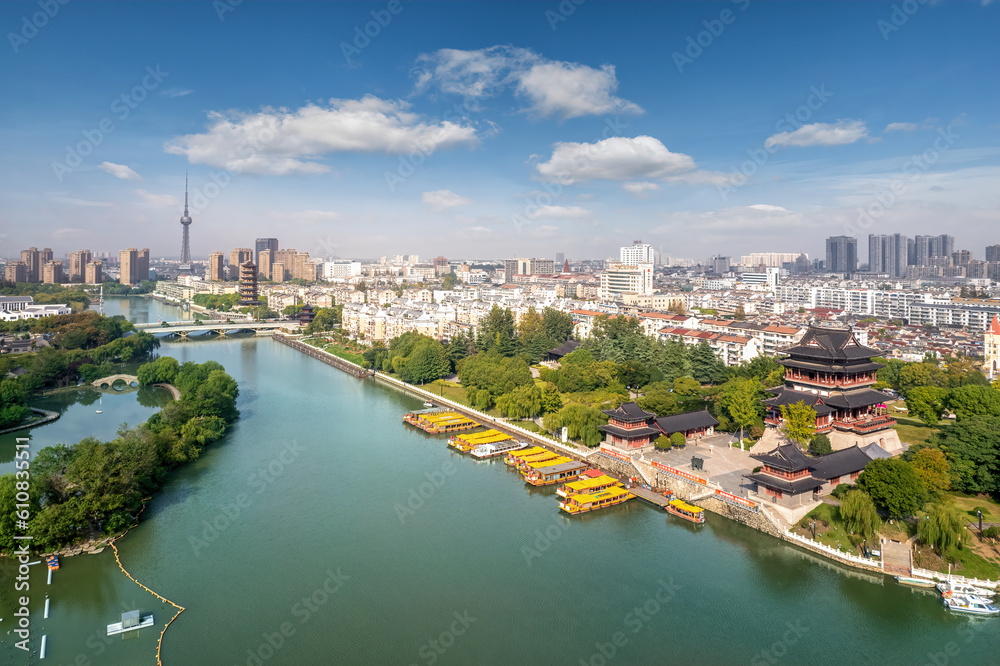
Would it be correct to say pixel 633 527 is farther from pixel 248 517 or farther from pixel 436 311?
pixel 436 311

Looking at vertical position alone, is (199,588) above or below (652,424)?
below

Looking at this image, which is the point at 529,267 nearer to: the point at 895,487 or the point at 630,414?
the point at 630,414

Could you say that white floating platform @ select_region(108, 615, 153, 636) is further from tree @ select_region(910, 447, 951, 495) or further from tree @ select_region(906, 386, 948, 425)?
tree @ select_region(906, 386, 948, 425)

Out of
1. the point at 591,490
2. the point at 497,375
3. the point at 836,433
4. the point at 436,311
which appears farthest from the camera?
the point at 436,311

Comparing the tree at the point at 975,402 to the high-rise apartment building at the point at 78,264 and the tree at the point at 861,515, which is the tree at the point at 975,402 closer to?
the tree at the point at 861,515

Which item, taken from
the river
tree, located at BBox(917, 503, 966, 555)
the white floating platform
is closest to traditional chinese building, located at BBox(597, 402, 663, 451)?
the river

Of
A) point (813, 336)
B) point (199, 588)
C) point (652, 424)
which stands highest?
point (813, 336)

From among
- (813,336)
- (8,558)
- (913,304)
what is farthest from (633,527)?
(913,304)
